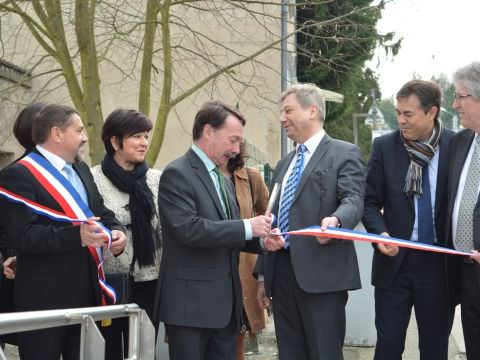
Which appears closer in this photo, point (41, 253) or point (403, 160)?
point (41, 253)

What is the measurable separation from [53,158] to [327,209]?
1628mm

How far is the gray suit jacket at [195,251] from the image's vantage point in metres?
3.91

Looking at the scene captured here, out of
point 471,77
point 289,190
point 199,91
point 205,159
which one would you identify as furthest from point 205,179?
point 199,91

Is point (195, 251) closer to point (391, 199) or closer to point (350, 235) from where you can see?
point (350, 235)

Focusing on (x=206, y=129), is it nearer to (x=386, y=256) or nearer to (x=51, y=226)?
(x=51, y=226)

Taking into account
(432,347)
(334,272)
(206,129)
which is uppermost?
(206,129)

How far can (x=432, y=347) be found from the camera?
15.4 ft

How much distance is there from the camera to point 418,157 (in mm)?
4680

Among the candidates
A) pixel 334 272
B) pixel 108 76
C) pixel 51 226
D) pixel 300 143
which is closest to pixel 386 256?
pixel 334 272

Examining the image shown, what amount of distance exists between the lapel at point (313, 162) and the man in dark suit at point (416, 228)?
0.56 metres

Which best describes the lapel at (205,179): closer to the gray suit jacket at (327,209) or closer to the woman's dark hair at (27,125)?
the gray suit jacket at (327,209)

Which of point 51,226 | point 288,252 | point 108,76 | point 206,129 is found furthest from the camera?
point 108,76

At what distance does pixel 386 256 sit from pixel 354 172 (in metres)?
0.67

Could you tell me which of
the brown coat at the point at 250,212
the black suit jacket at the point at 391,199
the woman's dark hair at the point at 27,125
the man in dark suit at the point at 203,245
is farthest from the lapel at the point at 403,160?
the woman's dark hair at the point at 27,125
